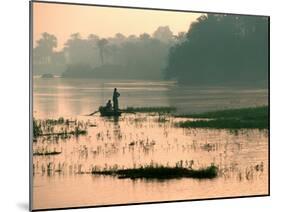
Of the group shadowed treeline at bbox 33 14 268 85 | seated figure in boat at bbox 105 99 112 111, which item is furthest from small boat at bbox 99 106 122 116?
shadowed treeline at bbox 33 14 268 85

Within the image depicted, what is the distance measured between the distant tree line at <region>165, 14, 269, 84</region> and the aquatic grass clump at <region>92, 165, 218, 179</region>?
75 centimetres

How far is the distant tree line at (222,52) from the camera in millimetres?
5273

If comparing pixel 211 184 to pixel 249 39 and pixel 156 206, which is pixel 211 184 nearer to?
pixel 156 206

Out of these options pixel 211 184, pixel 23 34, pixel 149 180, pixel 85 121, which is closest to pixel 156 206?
pixel 149 180

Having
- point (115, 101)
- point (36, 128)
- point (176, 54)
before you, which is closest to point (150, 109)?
point (115, 101)

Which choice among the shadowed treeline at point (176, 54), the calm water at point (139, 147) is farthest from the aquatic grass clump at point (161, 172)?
the shadowed treeline at point (176, 54)

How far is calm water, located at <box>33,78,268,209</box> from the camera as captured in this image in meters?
4.84

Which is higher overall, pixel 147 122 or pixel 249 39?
pixel 249 39

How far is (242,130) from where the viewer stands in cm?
545

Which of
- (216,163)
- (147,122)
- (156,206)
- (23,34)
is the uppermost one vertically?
(23,34)

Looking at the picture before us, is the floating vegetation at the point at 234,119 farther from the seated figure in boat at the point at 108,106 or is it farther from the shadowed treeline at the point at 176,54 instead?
the seated figure in boat at the point at 108,106

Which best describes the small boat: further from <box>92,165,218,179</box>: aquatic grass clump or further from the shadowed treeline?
<box>92,165,218,179</box>: aquatic grass clump

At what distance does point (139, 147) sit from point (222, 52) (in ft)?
3.68
